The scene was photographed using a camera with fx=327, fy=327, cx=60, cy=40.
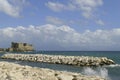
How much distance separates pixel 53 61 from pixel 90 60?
7721 millimetres

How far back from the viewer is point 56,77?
16.2 metres

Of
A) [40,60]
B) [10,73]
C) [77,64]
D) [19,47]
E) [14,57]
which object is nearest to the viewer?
[10,73]

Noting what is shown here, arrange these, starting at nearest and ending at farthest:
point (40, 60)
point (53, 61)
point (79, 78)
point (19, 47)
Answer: point (79, 78)
point (53, 61)
point (40, 60)
point (19, 47)

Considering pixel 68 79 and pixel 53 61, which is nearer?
pixel 68 79

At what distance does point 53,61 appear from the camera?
2280 inches

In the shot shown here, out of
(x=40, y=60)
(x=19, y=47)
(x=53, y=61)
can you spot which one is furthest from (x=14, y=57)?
(x=19, y=47)

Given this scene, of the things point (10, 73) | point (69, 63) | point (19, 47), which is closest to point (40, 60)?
point (69, 63)

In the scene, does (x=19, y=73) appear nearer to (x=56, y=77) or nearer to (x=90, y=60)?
(x=56, y=77)

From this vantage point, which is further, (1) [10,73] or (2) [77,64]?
(2) [77,64]

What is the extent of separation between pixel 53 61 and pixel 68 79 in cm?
4220

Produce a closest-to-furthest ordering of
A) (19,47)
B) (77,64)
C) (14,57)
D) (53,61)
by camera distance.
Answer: (77,64) → (53,61) → (14,57) → (19,47)

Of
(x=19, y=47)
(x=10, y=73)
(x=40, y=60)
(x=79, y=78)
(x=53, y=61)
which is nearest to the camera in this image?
(x=79, y=78)

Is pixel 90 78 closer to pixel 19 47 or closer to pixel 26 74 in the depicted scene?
pixel 26 74

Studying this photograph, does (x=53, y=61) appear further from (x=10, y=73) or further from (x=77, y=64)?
(x=10, y=73)
